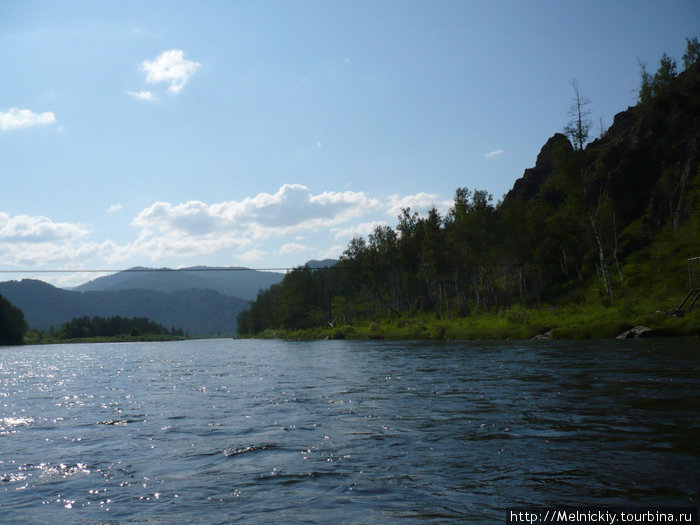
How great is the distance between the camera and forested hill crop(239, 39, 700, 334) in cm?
7400

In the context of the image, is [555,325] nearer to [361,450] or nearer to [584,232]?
[584,232]

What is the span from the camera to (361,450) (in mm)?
12422

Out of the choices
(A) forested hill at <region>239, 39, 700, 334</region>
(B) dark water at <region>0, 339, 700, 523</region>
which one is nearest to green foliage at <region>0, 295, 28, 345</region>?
(A) forested hill at <region>239, 39, 700, 334</region>

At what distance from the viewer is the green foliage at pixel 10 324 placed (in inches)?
5807

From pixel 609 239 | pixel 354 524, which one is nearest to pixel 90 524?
pixel 354 524

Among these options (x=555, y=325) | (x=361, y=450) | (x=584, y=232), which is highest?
(x=584, y=232)

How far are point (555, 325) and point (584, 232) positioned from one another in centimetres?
3070

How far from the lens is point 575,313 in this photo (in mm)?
61094

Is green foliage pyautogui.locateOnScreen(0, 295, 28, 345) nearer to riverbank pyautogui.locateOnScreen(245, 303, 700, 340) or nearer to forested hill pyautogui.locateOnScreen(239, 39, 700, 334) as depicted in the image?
forested hill pyautogui.locateOnScreen(239, 39, 700, 334)

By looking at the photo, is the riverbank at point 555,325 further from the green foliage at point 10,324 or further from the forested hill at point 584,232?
the green foliage at point 10,324

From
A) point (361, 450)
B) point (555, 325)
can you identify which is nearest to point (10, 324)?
point (555, 325)

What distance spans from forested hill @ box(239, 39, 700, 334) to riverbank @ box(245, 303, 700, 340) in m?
5.60

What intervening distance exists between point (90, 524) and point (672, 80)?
11738 cm

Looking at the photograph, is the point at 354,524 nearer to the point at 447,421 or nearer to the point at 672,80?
the point at 447,421
